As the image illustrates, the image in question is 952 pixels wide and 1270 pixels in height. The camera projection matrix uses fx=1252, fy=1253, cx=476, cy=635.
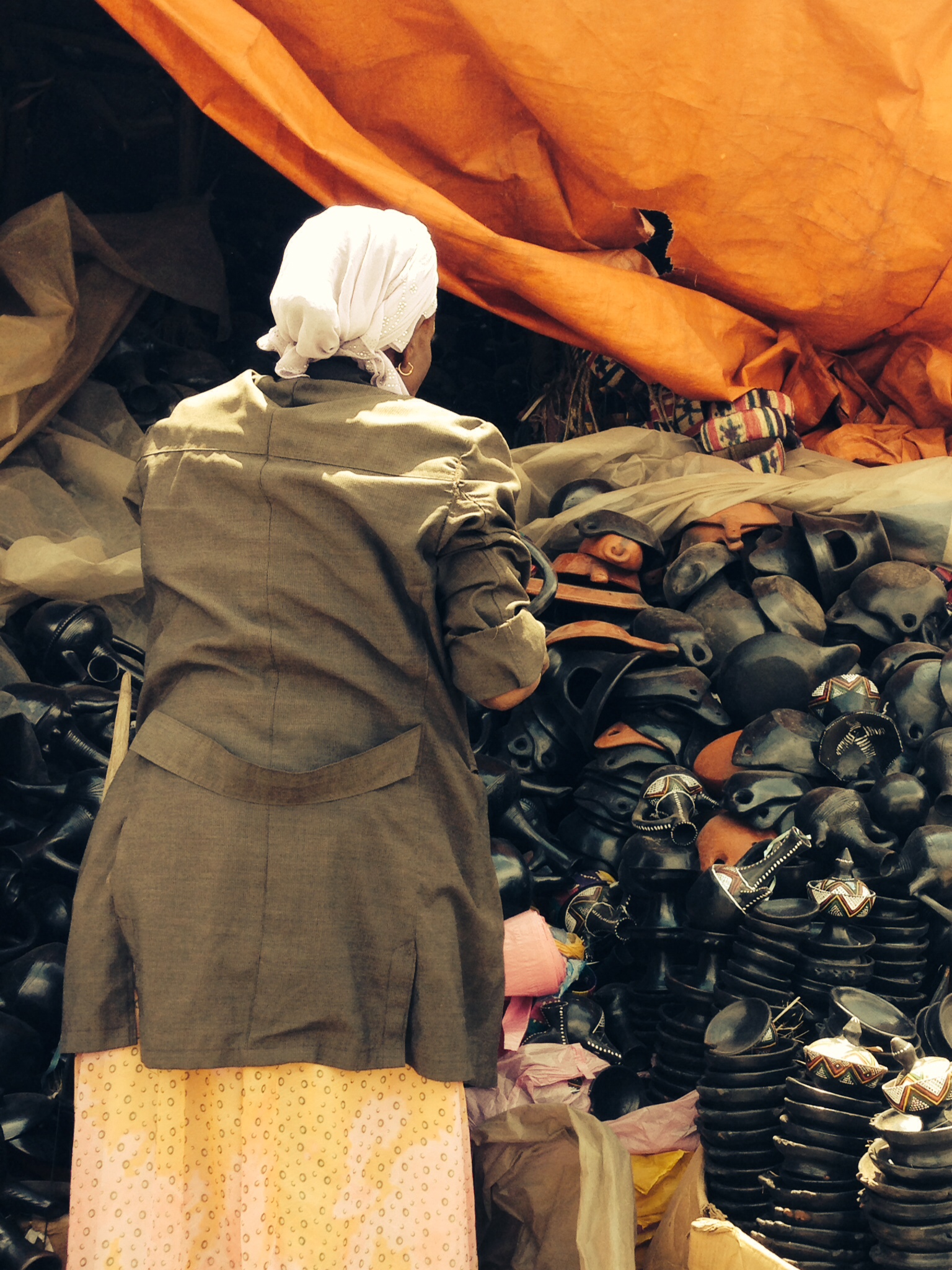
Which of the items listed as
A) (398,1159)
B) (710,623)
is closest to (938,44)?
(710,623)

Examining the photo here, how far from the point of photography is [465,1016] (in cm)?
179

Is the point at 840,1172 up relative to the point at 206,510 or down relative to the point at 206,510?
down

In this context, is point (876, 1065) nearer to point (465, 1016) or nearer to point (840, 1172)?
point (840, 1172)

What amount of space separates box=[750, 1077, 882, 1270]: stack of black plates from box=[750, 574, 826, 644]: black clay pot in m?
1.46

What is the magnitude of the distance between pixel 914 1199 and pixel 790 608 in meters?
1.71

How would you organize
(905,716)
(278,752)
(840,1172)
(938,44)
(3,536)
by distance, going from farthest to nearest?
1. (3,536)
2. (938,44)
3. (905,716)
4. (840,1172)
5. (278,752)

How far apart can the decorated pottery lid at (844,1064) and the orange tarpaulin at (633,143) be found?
82.8 inches

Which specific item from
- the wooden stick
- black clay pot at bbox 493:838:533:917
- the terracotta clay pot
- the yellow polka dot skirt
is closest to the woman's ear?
the wooden stick

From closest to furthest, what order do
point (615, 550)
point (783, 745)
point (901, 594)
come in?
point (783, 745), point (901, 594), point (615, 550)

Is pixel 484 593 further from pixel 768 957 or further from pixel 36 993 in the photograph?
pixel 36 993

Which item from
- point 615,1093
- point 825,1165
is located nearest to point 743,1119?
point 825,1165

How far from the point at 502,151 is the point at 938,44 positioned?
44.7 inches

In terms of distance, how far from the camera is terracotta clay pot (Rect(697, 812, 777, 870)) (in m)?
2.66

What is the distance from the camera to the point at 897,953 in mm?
2391
